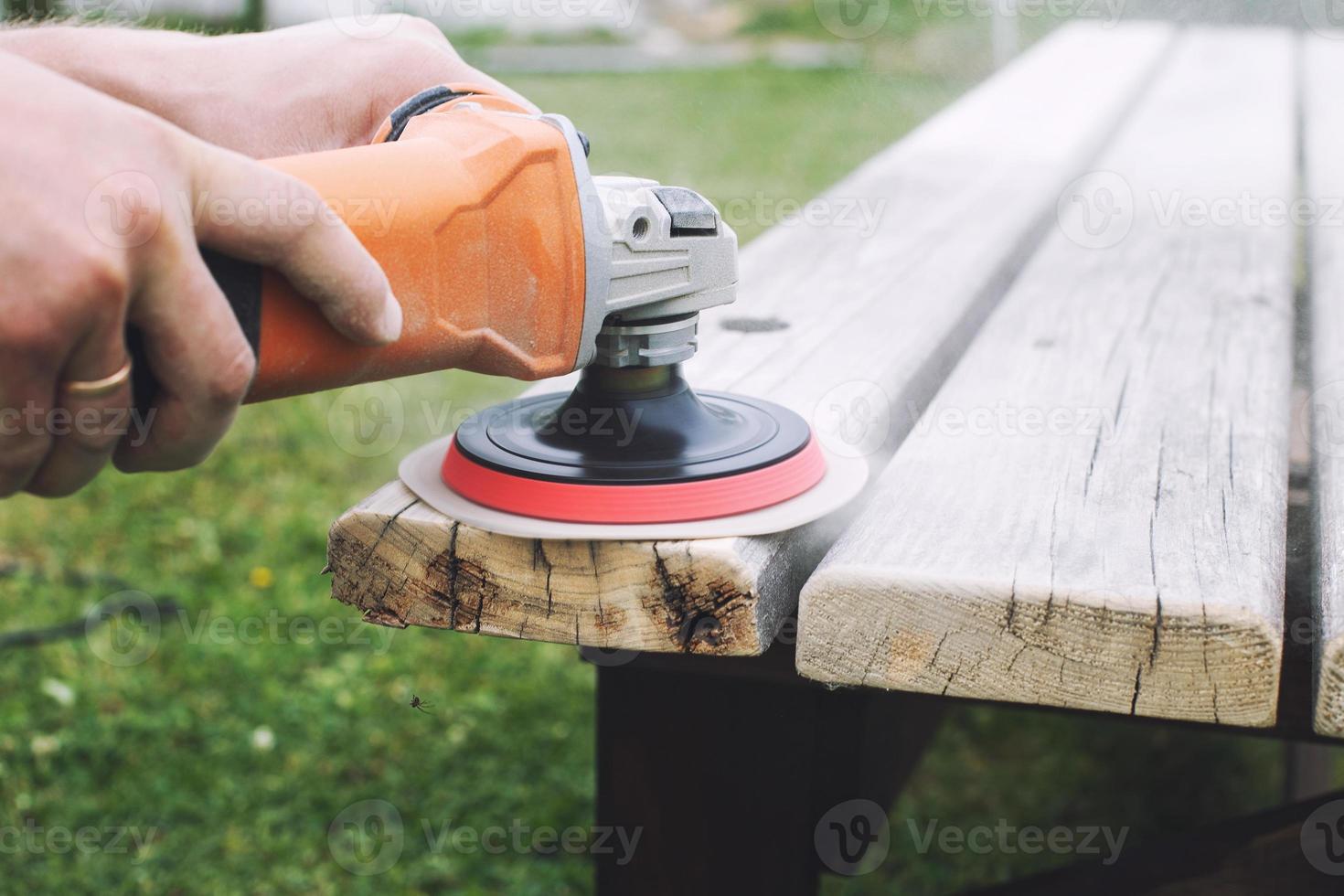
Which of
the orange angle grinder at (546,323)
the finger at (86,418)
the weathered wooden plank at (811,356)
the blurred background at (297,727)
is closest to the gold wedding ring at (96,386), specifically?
the finger at (86,418)

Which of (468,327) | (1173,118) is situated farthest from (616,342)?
(1173,118)

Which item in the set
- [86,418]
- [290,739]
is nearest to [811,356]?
[86,418]

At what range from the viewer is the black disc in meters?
1.13

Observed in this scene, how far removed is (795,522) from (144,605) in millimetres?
2085

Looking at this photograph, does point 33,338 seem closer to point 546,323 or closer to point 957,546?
point 546,323

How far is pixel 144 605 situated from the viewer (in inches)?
109

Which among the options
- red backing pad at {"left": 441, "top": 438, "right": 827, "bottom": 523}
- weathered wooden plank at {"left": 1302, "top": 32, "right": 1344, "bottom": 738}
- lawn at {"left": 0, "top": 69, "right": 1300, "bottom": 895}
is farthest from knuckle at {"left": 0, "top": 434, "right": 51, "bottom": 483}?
lawn at {"left": 0, "top": 69, "right": 1300, "bottom": 895}

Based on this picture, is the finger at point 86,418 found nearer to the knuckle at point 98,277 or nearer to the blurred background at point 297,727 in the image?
the knuckle at point 98,277

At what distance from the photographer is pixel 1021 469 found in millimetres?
1244

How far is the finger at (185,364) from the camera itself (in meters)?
0.84

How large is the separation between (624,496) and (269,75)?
77 centimetres

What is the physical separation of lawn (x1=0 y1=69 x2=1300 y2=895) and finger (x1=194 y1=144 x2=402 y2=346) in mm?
1434

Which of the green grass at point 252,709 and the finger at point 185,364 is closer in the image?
the finger at point 185,364

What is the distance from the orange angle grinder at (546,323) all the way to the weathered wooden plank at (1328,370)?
40 cm
